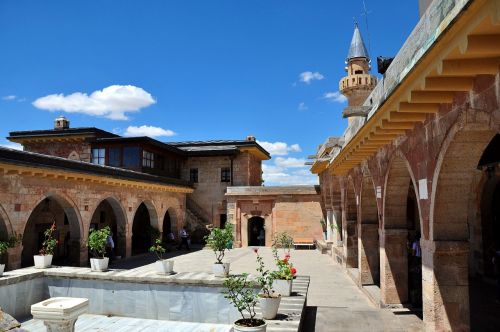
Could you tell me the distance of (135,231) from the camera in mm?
25469

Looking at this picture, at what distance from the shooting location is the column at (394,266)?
9156 mm

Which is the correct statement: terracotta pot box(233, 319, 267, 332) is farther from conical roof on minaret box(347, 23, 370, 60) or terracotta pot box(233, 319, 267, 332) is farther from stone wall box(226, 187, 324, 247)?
conical roof on minaret box(347, 23, 370, 60)

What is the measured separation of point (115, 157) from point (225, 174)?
7755 millimetres

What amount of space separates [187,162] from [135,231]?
608 cm

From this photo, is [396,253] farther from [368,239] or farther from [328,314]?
[368,239]

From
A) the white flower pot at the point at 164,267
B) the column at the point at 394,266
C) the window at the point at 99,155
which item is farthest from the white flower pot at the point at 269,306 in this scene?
the window at the point at 99,155

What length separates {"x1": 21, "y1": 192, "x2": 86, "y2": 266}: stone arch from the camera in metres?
15.4

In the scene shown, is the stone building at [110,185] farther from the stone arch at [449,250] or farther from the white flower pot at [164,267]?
the stone arch at [449,250]

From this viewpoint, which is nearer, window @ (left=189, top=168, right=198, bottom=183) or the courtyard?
the courtyard

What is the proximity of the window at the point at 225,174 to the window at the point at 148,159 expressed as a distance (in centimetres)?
533

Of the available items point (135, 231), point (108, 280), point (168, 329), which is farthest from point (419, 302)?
point (135, 231)

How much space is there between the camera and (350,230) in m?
14.8

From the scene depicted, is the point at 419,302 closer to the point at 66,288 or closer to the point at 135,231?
the point at 66,288

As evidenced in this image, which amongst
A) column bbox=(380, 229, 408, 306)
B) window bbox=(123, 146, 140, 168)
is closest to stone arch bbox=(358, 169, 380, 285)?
column bbox=(380, 229, 408, 306)
